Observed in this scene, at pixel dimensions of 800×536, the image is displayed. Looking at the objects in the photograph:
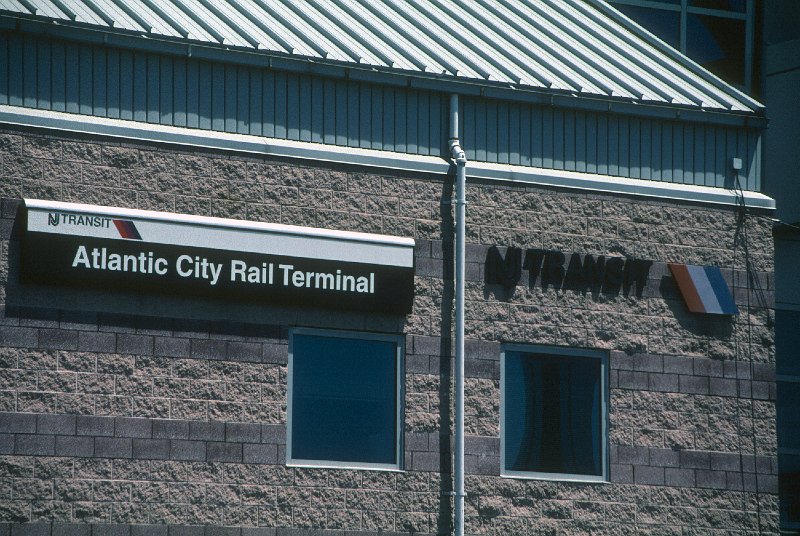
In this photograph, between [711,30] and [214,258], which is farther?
[711,30]

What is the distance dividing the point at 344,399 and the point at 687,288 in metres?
4.52

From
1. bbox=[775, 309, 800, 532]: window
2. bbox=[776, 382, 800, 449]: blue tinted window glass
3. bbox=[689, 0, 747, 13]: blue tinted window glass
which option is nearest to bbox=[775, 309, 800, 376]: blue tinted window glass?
bbox=[775, 309, 800, 532]: window

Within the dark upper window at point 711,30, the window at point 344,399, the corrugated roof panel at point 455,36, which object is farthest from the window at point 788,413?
the window at point 344,399

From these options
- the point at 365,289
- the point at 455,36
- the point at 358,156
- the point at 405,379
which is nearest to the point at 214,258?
the point at 365,289

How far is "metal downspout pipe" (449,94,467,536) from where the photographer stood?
1533 centimetres

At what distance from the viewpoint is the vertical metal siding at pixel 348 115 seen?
14398mm

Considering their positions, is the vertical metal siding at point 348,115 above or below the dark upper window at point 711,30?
below

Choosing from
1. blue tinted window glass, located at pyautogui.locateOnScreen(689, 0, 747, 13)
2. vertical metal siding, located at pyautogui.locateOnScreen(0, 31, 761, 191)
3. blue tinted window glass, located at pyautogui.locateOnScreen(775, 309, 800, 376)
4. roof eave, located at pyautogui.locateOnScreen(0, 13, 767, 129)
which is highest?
blue tinted window glass, located at pyautogui.locateOnScreen(689, 0, 747, 13)

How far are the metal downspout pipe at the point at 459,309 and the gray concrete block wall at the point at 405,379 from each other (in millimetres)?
160

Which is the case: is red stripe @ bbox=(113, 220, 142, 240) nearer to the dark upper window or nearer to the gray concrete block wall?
the gray concrete block wall

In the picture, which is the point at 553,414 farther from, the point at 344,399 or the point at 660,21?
the point at 660,21

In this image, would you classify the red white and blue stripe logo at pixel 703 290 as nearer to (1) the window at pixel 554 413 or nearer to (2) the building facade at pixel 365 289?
(2) the building facade at pixel 365 289

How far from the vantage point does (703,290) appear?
670 inches

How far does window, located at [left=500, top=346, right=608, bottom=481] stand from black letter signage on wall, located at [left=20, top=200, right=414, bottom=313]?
5.41 feet
